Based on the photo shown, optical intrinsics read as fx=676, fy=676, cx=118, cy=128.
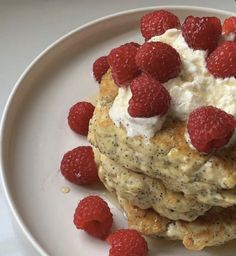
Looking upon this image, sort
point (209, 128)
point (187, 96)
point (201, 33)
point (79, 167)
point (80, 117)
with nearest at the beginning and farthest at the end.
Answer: point (209, 128) < point (187, 96) < point (201, 33) < point (79, 167) < point (80, 117)

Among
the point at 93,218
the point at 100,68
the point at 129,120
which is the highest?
the point at 129,120

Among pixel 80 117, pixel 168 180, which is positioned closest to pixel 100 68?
pixel 80 117

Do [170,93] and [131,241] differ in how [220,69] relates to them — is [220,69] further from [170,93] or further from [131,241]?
[131,241]

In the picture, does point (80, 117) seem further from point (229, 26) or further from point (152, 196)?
point (229, 26)

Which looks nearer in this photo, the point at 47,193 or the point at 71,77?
the point at 47,193

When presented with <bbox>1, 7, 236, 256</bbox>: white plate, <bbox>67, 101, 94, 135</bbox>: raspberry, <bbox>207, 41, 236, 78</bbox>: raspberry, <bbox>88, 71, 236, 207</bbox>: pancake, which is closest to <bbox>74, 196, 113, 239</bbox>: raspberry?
<bbox>1, 7, 236, 256</bbox>: white plate

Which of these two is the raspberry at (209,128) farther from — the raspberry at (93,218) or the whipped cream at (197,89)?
the raspberry at (93,218)

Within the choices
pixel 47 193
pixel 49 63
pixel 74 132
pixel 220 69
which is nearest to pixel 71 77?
pixel 49 63
